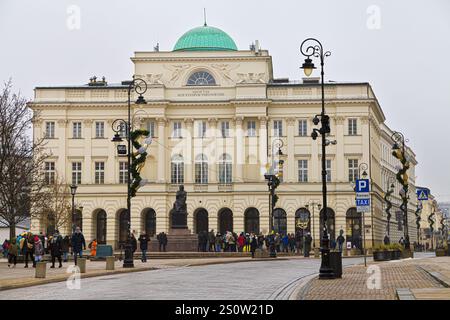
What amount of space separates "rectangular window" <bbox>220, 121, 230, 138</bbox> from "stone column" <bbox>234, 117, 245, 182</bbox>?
1.22 metres

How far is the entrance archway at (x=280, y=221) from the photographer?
89125mm

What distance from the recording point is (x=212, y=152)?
294 feet

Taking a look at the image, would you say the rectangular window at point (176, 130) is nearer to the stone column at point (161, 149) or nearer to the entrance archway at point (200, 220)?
the stone column at point (161, 149)

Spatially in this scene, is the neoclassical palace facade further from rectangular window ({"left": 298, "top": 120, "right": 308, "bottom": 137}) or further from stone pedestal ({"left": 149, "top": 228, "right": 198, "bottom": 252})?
stone pedestal ({"left": 149, "top": 228, "right": 198, "bottom": 252})

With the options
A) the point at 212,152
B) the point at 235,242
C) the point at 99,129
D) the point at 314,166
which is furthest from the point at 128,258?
the point at 99,129

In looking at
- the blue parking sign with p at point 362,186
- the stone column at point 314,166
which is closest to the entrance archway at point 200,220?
the stone column at point 314,166

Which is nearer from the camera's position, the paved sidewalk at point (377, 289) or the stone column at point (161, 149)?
the paved sidewalk at point (377, 289)

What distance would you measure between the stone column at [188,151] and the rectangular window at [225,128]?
311cm

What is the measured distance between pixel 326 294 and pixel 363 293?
0.93 metres

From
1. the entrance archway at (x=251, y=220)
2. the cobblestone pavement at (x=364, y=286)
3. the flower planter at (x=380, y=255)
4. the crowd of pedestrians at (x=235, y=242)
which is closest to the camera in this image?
the cobblestone pavement at (x=364, y=286)

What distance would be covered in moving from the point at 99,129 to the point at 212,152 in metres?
12.2

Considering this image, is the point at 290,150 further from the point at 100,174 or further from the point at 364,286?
the point at 364,286

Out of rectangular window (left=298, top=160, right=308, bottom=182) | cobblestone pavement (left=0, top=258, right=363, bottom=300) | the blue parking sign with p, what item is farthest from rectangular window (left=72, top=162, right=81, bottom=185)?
the blue parking sign with p

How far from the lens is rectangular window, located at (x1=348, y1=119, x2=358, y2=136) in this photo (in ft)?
293
